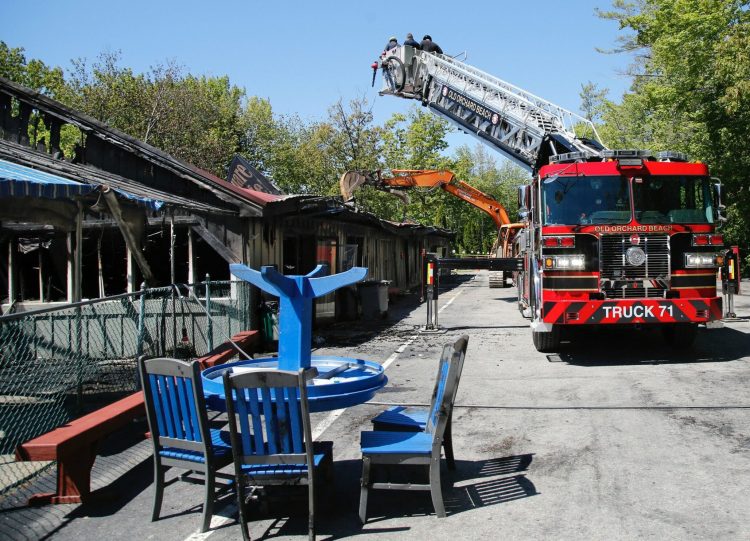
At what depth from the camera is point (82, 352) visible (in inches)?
396

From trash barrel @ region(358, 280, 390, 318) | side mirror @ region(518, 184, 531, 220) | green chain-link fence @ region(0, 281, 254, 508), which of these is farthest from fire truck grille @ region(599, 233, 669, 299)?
trash barrel @ region(358, 280, 390, 318)

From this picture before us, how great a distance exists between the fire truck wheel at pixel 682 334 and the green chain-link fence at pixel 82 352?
7409 millimetres

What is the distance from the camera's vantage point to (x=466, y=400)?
8.27 metres

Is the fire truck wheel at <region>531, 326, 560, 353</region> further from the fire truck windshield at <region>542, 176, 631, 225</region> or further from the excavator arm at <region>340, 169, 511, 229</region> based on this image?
the excavator arm at <region>340, 169, 511, 229</region>

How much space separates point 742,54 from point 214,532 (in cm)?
2611

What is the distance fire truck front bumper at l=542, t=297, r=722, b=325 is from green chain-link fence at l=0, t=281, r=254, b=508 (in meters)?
5.35

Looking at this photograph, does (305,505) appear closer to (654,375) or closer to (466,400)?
(466,400)

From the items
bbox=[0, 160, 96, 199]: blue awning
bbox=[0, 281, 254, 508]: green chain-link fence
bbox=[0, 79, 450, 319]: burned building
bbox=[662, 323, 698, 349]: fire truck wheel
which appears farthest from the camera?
bbox=[0, 79, 450, 319]: burned building

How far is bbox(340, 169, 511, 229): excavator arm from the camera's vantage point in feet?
75.6

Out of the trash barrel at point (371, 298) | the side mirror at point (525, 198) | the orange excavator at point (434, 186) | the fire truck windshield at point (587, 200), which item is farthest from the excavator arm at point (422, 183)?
the fire truck windshield at point (587, 200)

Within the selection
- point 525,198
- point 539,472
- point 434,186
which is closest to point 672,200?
point 525,198

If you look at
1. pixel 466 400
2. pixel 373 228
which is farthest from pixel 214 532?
pixel 373 228

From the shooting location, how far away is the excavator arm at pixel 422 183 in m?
23.0

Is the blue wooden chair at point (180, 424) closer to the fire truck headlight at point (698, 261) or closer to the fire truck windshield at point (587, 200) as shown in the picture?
the fire truck windshield at point (587, 200)
